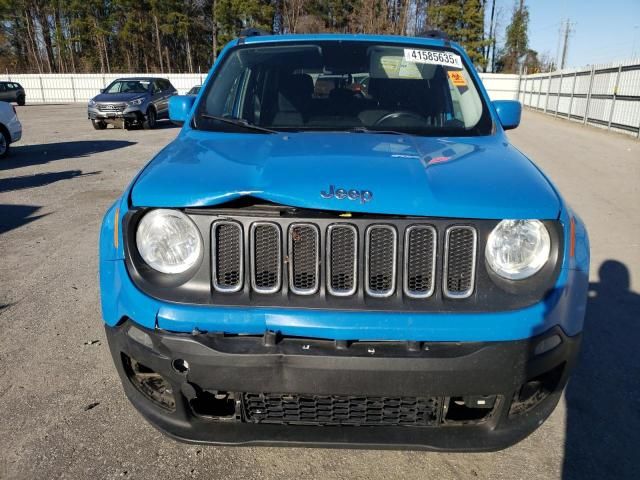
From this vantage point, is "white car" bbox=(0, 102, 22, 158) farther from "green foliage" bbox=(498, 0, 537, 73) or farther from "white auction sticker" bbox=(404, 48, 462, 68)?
"green foliage" bbox=(498, 0, 537, 73)

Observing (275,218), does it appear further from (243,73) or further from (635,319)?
(635,319)

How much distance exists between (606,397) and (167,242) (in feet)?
8.41

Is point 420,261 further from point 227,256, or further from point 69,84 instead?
point 69,84

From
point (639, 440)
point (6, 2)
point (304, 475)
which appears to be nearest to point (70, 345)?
point (304, 475)

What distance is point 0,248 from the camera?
18.1 ft

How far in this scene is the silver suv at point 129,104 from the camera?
17375 mm

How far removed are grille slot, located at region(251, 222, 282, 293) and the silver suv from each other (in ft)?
56.6

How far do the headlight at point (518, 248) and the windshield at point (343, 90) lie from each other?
43.3 inches

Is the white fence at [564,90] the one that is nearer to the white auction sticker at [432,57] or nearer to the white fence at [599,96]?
the white fence at [599,96]

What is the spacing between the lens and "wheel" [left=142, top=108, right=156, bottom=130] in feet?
60.5

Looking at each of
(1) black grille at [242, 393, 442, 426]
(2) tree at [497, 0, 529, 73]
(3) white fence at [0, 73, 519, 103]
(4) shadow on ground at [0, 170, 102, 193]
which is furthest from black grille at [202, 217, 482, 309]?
(2) tree at [497, 0, 529, 73]

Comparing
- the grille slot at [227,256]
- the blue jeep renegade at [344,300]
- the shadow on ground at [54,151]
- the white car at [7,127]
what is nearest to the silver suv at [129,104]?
the shadow on ground at [54,151]

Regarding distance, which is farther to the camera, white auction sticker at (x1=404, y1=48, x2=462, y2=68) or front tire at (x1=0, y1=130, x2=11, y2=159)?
front tire at (x1=0, y1=130, x2=11, y2=159)

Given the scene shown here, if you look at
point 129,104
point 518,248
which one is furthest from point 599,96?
point 518,248
